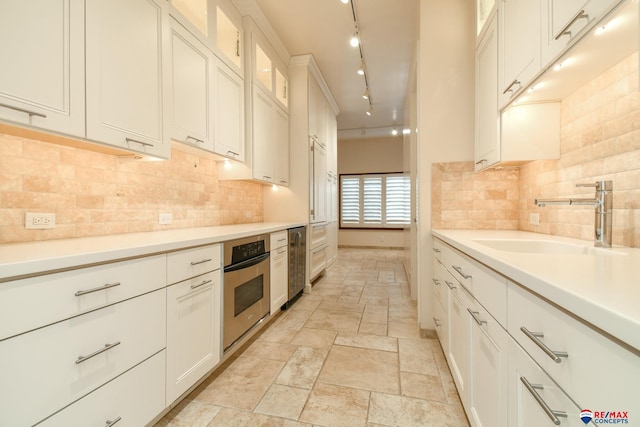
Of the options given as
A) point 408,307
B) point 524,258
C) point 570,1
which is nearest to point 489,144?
point 570,1

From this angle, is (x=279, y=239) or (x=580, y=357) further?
(x=279, y=239)

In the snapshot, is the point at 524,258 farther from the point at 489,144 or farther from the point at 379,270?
the point at 379,270

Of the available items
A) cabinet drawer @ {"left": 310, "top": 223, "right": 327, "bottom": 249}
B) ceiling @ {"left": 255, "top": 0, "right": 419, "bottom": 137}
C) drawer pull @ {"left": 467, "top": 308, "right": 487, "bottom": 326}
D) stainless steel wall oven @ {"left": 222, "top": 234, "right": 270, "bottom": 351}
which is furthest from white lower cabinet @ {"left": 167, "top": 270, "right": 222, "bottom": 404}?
ceiling @ {"left": 255, "top": 0, "right": 419, "bottom": 137}

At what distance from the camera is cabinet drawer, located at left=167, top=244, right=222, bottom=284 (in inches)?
56.2

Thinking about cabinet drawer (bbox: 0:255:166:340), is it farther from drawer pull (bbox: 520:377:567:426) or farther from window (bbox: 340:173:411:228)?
window (bbox: 340:173:411:228)

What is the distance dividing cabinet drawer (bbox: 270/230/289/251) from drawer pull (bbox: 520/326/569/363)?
2.15 m

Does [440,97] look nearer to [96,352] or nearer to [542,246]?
[542,246]

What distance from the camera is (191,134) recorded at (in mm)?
2068

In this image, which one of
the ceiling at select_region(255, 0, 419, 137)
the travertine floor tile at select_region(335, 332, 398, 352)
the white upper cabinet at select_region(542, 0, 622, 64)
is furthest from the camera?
the ceiling at select_region(255, 0, 419, 137)

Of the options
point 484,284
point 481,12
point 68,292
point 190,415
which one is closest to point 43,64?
point 68,292

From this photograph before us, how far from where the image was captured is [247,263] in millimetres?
2168

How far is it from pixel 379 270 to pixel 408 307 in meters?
1.90

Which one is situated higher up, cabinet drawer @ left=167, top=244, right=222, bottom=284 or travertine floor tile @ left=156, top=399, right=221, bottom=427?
cabinet drawer @ left=167, top=244, right=222, bottom=284

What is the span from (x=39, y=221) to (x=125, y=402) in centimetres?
98
